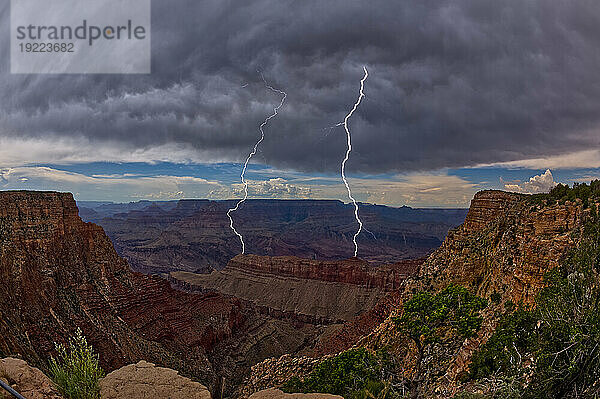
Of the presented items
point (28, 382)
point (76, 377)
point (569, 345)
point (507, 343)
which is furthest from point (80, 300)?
point (569, 345)

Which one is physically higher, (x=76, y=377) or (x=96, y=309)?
(x=76, y=377)

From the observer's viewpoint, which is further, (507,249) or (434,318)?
(507,249)

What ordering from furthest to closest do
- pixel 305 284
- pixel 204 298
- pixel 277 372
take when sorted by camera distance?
pixel 305 284 → pixel 204 298 → pixel 277 372

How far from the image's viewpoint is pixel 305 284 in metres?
97.4

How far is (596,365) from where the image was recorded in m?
8.59

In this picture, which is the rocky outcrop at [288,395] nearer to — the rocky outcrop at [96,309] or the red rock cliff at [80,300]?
the rocky outcrop at [96,309]

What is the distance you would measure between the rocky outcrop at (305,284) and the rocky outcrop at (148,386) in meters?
69.1

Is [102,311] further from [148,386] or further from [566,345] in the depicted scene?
[566,345]

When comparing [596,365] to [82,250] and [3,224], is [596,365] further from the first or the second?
[82,250]

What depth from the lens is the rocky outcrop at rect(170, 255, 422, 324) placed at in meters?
84.3

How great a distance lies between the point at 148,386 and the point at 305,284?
287 feet

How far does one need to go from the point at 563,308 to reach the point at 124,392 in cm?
1429

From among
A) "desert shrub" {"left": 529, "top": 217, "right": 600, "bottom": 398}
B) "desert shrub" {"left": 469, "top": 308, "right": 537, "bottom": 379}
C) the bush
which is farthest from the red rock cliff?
"desert shrub" {"left": 529, "top": 217, "right": 600, "bottom": 398}

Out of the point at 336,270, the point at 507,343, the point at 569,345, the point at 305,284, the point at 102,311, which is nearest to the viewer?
the point at 569,345
